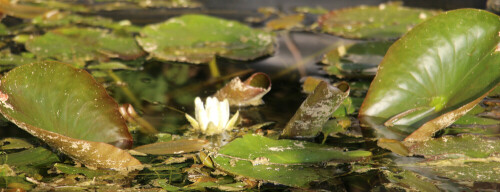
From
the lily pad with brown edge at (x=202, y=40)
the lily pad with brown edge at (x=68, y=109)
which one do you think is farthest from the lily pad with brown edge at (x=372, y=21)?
the lily pad with brown edge at (x=68, y=109)

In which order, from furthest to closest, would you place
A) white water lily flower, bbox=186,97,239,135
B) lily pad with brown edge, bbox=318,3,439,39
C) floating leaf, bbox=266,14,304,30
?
1. floating leaf, bbox=266,14,304,30
2. lily pad with brown edge, bbox=318,3,439,39
3. white water lily flower, bbox=186,97,239,135

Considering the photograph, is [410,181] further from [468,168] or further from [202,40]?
[202,40]

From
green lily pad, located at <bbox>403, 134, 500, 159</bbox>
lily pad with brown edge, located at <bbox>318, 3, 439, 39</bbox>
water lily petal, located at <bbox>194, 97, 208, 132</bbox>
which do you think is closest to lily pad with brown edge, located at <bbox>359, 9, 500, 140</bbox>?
green lily pad, located at <bbox>403, 134, 500, 159</bbox>

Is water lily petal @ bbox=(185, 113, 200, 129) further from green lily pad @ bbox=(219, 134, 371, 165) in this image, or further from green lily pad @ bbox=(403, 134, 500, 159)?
green lily pad @ bbox=(403, 134, 500, 159)

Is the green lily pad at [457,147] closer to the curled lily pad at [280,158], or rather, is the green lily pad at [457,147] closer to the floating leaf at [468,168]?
the floating leaf at [468,168]

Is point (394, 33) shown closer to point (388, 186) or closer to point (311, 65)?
point (311, 65)

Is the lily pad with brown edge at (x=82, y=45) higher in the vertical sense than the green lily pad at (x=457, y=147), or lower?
higher

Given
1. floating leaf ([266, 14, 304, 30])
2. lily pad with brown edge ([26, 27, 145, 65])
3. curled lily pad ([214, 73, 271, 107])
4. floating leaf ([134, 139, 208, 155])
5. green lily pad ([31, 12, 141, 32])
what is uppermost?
floating leaf ([266, 14, 304, 30])
